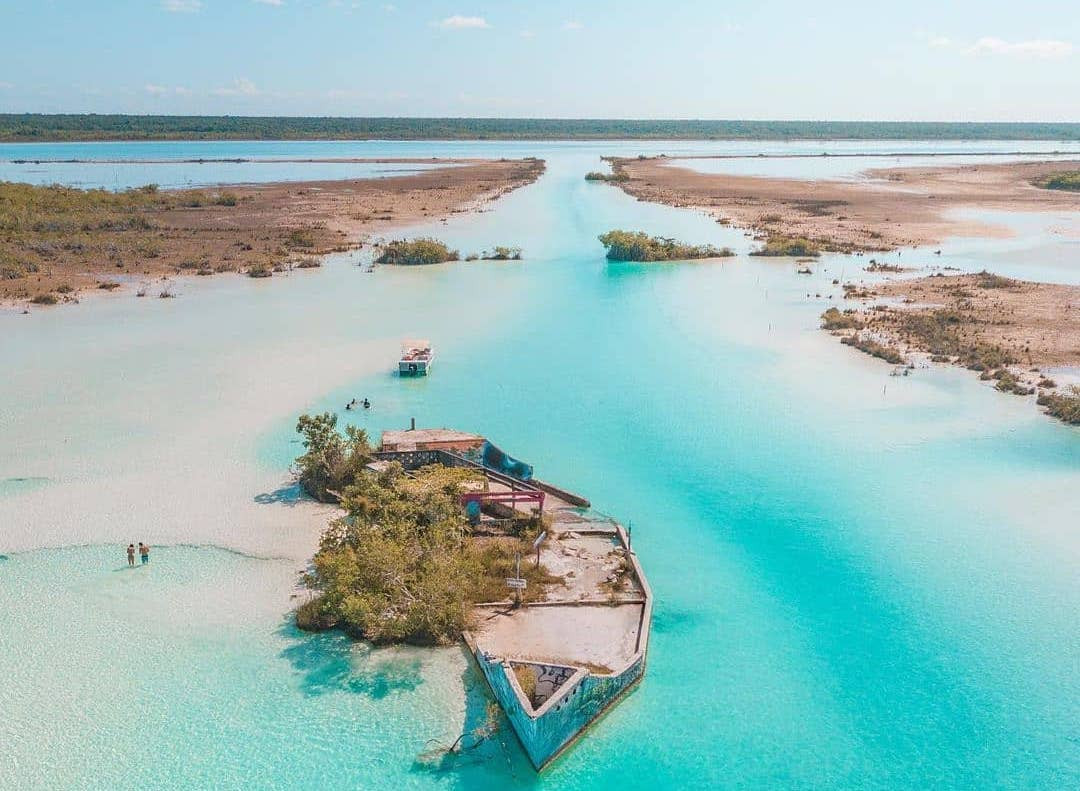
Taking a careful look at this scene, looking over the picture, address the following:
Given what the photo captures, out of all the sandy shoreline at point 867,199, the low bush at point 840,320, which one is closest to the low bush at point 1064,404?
the low bush at point 840,320

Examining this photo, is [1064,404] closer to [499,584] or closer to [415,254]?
[499,584]

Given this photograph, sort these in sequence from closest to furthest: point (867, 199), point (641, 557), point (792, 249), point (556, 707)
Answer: point (556, 707), point (641, 557), point (792, 249), point (867, 199)

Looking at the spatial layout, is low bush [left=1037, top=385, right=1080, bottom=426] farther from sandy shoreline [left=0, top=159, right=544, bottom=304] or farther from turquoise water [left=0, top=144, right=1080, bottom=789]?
sandy shoreline [left=0, top=159, right=544, bottom=304]

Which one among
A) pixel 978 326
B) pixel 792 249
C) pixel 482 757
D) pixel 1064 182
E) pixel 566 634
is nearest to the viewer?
pixel 482 757

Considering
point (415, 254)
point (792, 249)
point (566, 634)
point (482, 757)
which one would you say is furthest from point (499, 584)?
point (792, 249)

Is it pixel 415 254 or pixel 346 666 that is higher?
pixel 415 254

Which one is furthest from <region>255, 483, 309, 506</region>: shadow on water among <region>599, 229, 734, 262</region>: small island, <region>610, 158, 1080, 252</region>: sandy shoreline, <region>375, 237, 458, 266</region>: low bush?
<region>610, 158, 1080, 252</region>: sandy shoreline

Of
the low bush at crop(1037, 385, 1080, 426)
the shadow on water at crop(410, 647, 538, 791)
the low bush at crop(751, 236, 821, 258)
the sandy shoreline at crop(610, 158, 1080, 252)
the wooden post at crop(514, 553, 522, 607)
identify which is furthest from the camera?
the sandy shoreline at crop(610, 158, 1080, 252)
